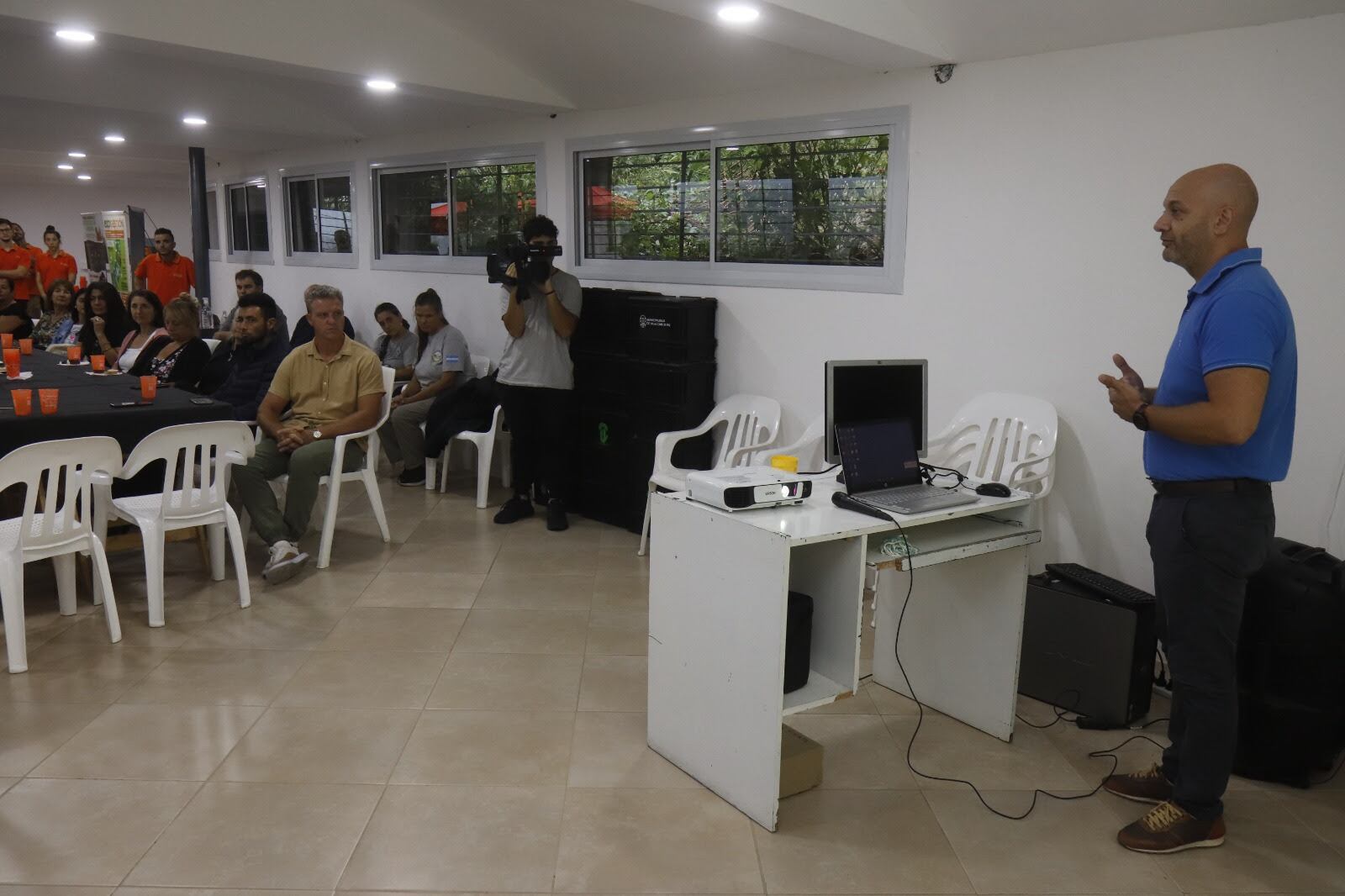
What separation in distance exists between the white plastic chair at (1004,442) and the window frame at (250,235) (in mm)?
7146

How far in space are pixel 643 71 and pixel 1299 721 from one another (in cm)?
407

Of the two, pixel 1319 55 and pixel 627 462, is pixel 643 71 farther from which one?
pixel 1319 55

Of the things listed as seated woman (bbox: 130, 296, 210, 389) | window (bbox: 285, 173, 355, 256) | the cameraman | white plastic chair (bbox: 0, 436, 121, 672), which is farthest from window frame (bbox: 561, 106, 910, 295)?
white plastic chair (bbox: 0, 436, 121, 672)

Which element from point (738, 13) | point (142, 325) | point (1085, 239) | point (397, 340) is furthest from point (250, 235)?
point (1085, 239)

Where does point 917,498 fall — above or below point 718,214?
below

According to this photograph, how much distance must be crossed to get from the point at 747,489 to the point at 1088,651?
149 cm

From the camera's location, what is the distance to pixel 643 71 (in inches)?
198

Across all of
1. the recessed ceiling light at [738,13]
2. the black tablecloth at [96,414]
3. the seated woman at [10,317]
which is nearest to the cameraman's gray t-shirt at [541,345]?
the black tablecloth at [96,414]

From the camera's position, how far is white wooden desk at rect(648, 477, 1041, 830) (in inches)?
97.7

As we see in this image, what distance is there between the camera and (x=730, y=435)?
5.02 meters

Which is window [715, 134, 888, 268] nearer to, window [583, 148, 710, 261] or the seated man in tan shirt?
window [583, 148, 710, 261]

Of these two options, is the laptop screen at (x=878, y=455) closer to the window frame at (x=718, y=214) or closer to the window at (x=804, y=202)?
the window frame at (x=718, y=214)

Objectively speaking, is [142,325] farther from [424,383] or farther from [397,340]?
[424,383]

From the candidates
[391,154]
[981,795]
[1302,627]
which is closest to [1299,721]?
[1302,627]
